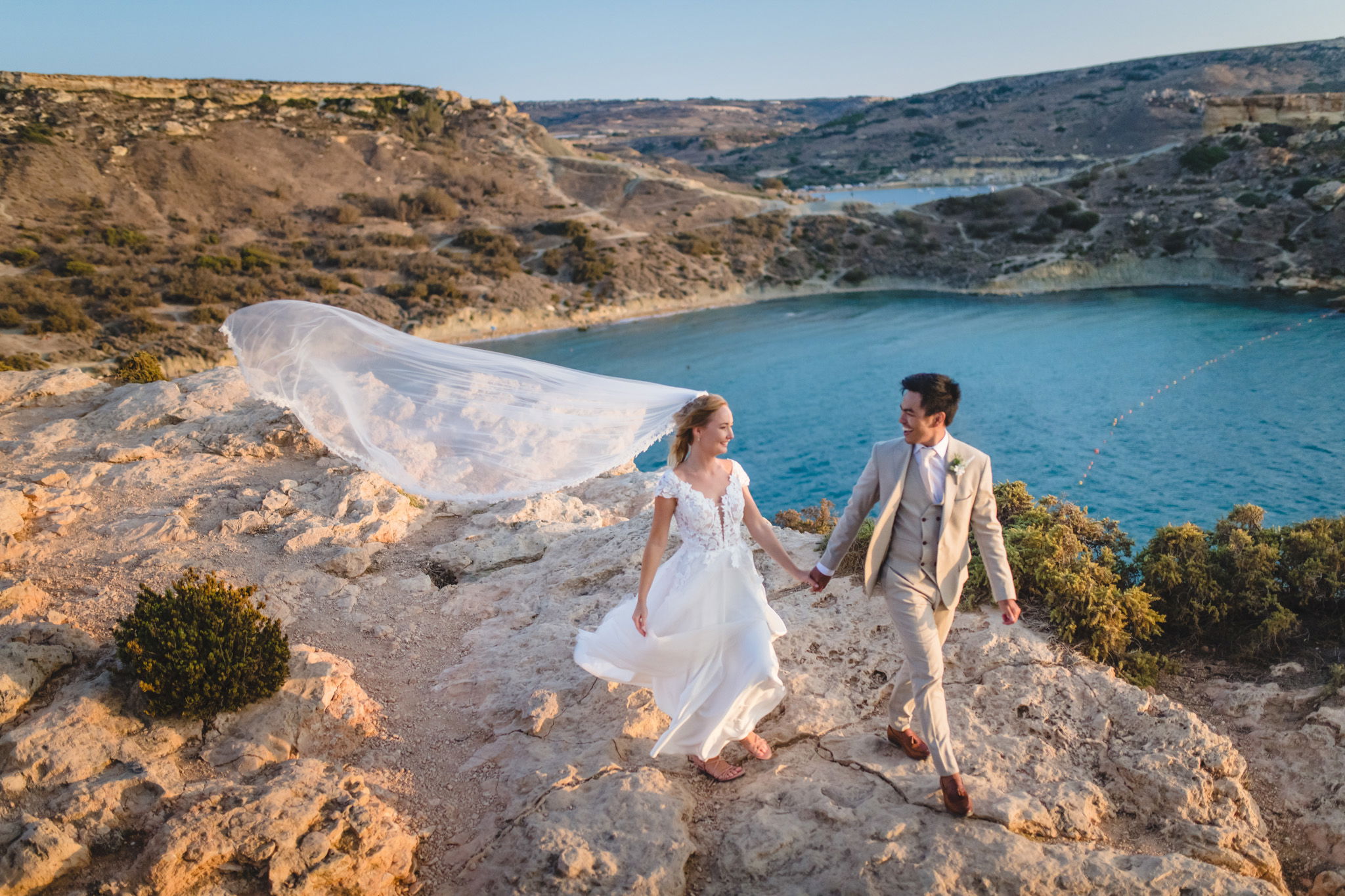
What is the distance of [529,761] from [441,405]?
13.5ft

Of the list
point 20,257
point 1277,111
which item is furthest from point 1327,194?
point 20,257

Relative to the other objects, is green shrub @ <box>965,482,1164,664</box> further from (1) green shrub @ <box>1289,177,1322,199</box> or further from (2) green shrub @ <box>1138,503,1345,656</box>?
(1) green shrub @ <box>1289,177,1322,199</box>

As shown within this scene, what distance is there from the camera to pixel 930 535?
3.98 metres

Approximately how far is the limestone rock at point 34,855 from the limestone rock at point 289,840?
37 centimetres

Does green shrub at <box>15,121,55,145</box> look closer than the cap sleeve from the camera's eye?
No

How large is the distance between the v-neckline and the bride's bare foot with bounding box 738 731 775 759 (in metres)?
1.53

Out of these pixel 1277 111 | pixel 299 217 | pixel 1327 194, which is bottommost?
pixel 1327 194

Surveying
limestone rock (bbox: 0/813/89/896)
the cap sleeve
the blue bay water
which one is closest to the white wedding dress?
the cap sleeve

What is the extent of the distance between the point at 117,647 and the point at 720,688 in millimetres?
4071

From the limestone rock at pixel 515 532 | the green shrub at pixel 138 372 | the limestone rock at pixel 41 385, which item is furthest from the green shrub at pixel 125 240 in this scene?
the limestone rock at pixel 515 532

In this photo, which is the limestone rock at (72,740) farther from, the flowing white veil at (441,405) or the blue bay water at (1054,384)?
the blue bay water at (1054,384)

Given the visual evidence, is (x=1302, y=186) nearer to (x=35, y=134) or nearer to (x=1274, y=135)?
(x=1274, y=135)

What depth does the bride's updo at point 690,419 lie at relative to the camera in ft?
14.3

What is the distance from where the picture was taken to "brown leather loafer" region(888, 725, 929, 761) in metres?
4.49
